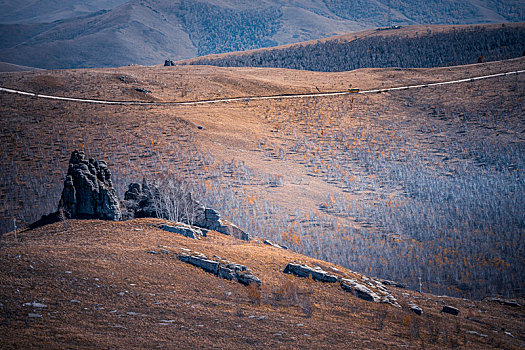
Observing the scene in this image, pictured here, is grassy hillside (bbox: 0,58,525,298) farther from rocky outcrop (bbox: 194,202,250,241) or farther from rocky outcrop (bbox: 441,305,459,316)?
rocky outcrop (bbox: 441,305,459,316)

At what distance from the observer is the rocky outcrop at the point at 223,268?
1530 cm

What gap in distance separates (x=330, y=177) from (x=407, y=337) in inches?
1039

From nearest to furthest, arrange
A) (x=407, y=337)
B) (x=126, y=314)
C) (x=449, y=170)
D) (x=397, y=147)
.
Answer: (x=126, y=314) < (x=407, y=337) < (x=449, y=170) < (x=397, y=147)

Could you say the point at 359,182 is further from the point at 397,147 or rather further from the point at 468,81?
the point at 468,81

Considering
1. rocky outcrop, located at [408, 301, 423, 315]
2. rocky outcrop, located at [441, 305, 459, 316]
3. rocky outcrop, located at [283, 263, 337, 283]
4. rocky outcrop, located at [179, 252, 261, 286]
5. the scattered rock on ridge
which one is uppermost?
rocky outcrop, located at [179, 252, 261, 286]

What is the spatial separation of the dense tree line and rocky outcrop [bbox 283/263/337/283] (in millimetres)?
101308

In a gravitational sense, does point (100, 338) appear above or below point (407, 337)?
above

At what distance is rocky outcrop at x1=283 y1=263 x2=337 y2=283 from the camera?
17312mm

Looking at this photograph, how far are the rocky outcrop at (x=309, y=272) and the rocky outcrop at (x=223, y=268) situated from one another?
2.38m

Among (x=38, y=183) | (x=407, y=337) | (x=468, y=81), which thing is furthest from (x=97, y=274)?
(x=468, y=81)

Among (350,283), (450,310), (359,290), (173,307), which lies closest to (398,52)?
(450,310)

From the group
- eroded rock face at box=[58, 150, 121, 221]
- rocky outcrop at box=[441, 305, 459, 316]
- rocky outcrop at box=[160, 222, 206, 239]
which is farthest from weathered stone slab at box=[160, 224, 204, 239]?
rocky outcrop at box=[441, 305, 459, 316]

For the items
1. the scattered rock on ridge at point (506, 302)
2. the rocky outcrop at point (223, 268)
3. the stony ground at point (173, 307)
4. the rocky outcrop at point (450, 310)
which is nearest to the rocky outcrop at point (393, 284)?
the stony ground at point (173, 307)

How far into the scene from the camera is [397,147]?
4594 centimetres
